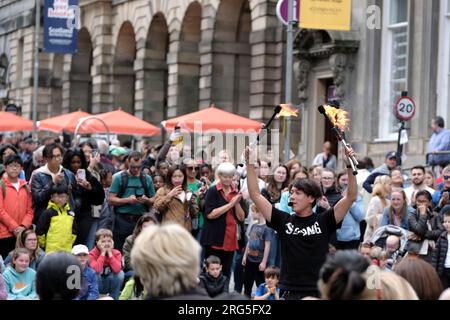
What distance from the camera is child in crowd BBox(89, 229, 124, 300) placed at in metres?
12.6

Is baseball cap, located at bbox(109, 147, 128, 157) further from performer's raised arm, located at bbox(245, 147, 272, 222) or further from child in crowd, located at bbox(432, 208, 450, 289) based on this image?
performer's raised arm, located at bbox(245, 147, 272, 222)

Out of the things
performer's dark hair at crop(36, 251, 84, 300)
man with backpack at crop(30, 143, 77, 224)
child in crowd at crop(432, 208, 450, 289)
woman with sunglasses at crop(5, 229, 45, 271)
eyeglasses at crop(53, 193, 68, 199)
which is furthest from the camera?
man with backpack at crop(30, 143, 77, 224)

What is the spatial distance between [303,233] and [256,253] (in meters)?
5.67

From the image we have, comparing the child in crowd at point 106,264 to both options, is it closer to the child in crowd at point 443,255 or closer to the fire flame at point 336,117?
the child in crowd at point 443,255

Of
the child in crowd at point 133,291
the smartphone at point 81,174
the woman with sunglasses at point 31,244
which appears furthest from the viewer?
the smartphone at point 81,174

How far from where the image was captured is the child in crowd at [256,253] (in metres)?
14.6

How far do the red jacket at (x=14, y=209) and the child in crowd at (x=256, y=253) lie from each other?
268 centimetres

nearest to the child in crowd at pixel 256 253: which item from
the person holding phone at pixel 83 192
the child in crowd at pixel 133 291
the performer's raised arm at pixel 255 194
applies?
the person holding phone at pixel 83 192

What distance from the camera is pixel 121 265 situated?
12.8m

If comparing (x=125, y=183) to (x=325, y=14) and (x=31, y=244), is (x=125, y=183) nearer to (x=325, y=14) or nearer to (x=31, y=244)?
(x=31, y=244)

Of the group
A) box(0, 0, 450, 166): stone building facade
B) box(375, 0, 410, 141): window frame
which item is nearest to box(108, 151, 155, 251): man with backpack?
box(0, 0, 450, 166): stone building facade

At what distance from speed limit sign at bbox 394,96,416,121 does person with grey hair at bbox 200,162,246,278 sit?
18.9 ft

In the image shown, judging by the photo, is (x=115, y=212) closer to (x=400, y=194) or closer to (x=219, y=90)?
(x=400, y=194)
